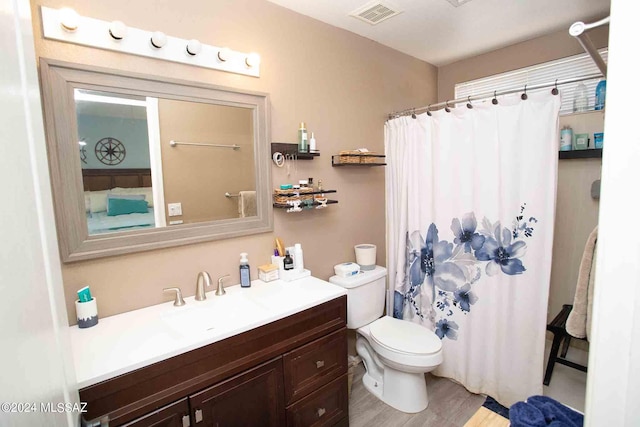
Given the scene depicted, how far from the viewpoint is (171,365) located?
1194 millimetres

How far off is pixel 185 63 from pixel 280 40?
66 cm

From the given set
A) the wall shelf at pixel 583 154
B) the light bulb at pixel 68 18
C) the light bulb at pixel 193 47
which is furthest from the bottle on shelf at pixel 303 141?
the wall shelf at pixel 583 154

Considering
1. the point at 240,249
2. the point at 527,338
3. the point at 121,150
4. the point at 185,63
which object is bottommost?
the point at 527,338

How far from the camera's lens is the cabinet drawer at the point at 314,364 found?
155 cm

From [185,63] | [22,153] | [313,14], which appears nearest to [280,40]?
[313,14]

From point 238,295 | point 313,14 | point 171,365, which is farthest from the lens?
point 313,14

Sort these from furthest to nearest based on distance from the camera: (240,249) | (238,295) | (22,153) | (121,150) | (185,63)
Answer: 1. (240,249)
2. (238,295)
3. (185,63)
4. (121,150)
5. (22,153)

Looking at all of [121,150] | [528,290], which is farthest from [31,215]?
[528,290]

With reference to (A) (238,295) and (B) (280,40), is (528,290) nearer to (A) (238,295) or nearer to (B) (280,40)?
(A) (238,295)

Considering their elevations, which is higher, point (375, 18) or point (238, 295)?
point (375, 18)

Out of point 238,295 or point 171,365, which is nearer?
point 171,365

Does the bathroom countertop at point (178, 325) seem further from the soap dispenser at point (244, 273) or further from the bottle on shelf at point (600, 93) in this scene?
the bottle on shelf at point (600, 93)

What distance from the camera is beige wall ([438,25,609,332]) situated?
94.3 inches

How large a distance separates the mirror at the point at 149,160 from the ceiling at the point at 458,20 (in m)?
0.84
